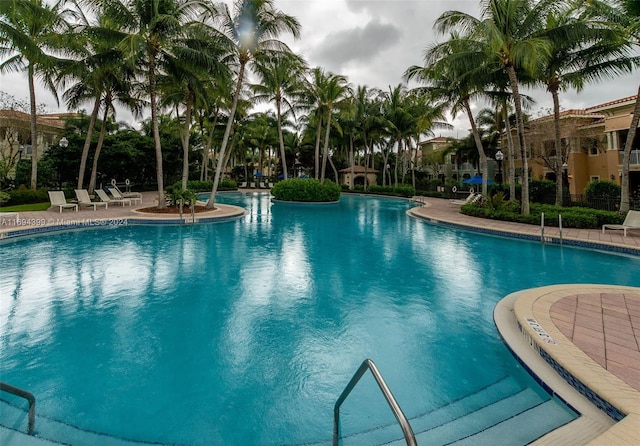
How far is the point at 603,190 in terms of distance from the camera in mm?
15484


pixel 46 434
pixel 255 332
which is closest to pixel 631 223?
pixel 255 332

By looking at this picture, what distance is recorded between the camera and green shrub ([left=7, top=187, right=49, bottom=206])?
16870 mm

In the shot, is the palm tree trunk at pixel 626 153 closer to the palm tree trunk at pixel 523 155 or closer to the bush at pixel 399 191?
the palm tree trunk at pixel 523 155

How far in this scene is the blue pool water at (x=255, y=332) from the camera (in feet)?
10.2

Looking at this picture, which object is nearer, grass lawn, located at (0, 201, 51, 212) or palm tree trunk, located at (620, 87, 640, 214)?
palm tree trunk, located at (620, 87, 640, 214)

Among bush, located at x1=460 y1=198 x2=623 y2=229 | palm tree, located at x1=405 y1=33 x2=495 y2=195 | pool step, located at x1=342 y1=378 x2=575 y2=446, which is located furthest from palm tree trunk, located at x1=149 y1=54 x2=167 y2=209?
bush, located at x1=460 y1=198 x2=623 y2=229

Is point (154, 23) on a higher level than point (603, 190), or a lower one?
higher

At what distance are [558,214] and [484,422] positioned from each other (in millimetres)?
12536

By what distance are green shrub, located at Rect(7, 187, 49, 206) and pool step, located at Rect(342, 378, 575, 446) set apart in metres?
21.8

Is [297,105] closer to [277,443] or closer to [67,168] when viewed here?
[67,168]

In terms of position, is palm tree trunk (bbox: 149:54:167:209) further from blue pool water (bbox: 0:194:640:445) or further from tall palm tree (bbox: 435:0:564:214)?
tall palm tree (bbox: 435:0:564:214)

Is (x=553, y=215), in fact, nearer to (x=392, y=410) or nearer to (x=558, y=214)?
(x=558, y=214)

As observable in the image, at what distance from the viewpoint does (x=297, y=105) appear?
97.7 ft

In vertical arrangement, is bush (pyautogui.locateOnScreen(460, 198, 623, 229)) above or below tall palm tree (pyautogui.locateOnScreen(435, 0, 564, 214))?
below
